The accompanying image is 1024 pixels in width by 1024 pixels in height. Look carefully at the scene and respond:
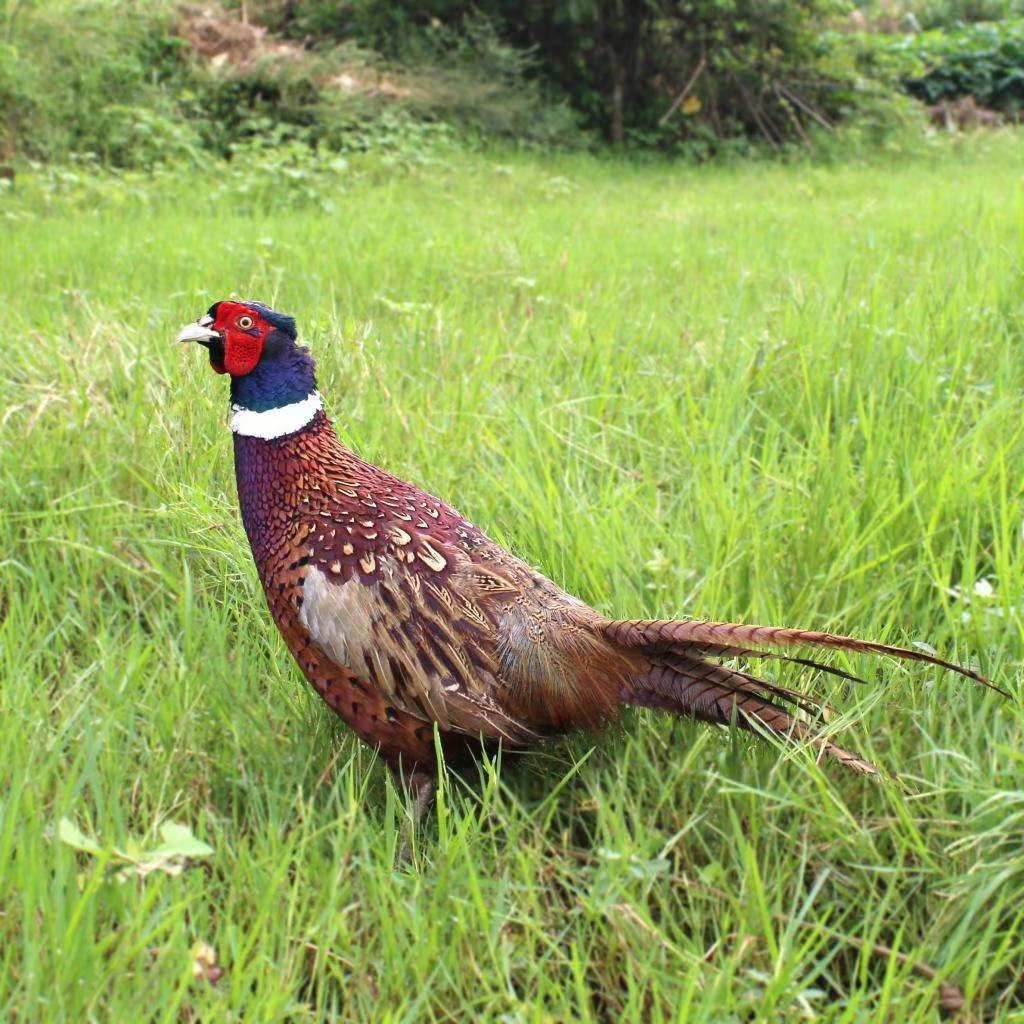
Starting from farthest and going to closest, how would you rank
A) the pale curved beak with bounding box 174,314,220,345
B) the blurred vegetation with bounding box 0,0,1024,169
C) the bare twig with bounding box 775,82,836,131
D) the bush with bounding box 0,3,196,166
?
the bare twig with bounding box 775,82,836,131, the blurred vegetation with bounding box 0,0,1024,169, the bush with bounding box 0,3,196,166, the pale curved beak with bounding box 174,314,220,345

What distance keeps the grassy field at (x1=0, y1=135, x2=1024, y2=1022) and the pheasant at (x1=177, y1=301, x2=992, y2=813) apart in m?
0.10

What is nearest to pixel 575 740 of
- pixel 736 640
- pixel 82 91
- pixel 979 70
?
pixel 736 640

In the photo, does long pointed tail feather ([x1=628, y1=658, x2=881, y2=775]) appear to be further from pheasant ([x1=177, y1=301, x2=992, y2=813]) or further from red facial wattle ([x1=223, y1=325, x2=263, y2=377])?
red facial wattle ([x1=223, y1=325, x2=263, y2=377])

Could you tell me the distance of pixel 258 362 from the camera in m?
2.14

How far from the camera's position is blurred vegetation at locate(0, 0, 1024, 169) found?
28.9ft

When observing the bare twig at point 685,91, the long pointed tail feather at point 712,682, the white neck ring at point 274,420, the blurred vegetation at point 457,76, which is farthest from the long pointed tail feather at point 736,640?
the bare twig at point 685,91

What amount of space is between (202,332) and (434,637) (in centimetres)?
78

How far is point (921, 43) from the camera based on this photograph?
17.7 meters

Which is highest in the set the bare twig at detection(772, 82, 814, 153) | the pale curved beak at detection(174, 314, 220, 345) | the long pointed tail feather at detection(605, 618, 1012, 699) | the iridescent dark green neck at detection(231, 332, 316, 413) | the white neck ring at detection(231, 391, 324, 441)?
the pale curved beak at detection(174, 314, 220, 345)

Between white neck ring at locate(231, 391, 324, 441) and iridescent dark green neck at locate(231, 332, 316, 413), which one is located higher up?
iridescent dark green neck at locate(231, 332, 316, 413)

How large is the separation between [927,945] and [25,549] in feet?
7.29

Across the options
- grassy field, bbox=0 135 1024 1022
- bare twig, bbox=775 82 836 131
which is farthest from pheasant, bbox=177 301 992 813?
bare twig, bbox=775 82 836 131

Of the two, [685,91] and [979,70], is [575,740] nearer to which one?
[685,91]

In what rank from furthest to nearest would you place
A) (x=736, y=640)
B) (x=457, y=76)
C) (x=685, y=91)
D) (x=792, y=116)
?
(x=792, y=116)
(x=685, y=91)
(x=457, y=76)
(x=736, y=640)
